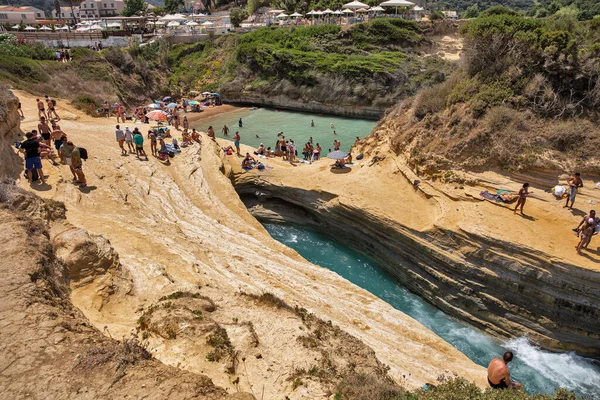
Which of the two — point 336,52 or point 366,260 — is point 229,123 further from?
point 366,260

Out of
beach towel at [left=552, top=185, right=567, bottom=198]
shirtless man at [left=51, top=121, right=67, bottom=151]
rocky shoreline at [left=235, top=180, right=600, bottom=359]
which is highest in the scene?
shirtless man at [left=51, top=121, right=67, bottom=151]

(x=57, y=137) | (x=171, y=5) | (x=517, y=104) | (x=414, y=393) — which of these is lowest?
(x=414, y=393)

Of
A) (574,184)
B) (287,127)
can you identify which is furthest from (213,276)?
(287,127)

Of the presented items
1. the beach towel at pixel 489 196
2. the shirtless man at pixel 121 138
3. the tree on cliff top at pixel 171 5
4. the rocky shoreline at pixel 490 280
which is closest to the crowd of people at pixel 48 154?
the shirtless man at pixel 121 138

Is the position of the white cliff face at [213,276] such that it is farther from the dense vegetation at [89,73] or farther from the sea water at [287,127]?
the sea water at [287,127]

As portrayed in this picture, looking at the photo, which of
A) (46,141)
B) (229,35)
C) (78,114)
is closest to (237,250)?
(46,141)

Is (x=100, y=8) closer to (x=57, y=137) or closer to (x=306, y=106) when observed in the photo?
(x=306, y=106)

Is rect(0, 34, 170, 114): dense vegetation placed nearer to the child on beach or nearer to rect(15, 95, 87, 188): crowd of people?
rect(15, 95, 87, 188): crowd of people

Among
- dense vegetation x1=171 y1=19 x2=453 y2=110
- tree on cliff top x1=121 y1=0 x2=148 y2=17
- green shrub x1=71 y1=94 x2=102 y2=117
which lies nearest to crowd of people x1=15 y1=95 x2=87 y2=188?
green shrub x1=71 y1=94 x2=102 y2=117
